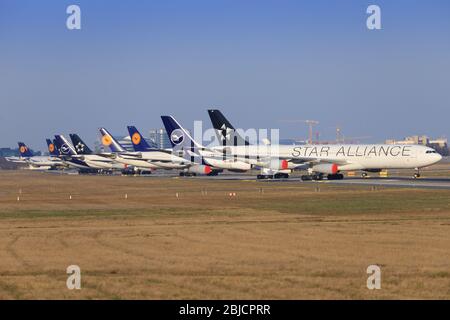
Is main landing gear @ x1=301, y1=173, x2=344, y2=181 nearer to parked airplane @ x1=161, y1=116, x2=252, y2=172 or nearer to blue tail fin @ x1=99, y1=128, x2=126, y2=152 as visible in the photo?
parked airplane @ x1=161, y1=116, x2=252, y2=172

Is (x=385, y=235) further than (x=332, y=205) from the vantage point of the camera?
No

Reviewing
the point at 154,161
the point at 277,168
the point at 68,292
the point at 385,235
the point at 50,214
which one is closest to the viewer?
the point at 68,292

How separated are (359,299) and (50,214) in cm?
3356

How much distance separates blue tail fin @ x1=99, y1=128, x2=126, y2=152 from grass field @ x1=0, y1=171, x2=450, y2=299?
11588cm

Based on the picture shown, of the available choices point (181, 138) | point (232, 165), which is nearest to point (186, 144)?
point (181, 138)

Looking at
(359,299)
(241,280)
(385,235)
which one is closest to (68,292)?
(241,280)

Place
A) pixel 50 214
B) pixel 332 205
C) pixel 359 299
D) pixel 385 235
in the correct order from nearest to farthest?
pixel 359 299
pixel 385 235
pixel 50 214
pixel 332 205

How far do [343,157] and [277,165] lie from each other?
988 cm

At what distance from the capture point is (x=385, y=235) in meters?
34.4

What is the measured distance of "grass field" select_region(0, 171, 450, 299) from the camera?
2142cm

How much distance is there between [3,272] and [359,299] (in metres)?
10.6

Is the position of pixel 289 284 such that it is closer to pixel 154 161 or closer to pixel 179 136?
pixel 179 136

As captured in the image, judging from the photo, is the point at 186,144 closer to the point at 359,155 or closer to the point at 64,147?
the point at 359,155

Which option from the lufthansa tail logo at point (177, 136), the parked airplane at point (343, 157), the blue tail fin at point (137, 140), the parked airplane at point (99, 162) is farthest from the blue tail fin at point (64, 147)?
the parked airplane at point (343, 157)
